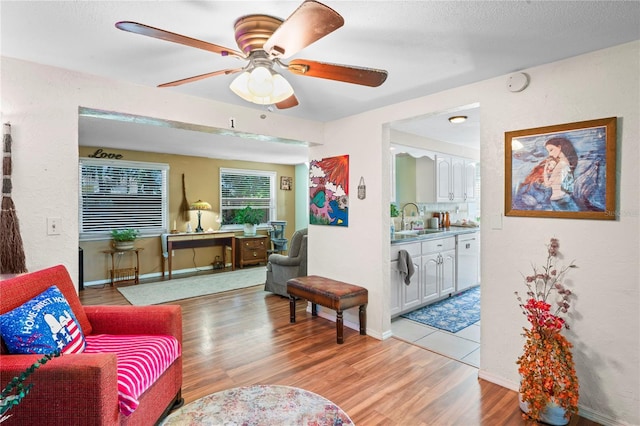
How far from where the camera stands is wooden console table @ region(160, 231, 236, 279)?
5955mm

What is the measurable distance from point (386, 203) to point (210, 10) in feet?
7.36

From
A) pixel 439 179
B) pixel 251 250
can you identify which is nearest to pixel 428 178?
pixel 439 179

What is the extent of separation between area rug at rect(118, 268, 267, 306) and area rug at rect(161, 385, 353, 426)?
3407 millimetres

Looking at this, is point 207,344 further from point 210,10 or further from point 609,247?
point 609,247

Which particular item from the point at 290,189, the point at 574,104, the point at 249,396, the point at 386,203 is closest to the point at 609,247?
the point at 574,104

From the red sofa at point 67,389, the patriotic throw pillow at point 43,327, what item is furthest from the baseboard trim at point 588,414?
Result: the patriotic throw pillow at point 43,327

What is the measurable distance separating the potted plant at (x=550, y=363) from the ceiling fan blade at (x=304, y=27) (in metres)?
1.98

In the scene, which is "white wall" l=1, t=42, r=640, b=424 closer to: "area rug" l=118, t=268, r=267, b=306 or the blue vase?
the blue vase

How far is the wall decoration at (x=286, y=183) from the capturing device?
26.3ft

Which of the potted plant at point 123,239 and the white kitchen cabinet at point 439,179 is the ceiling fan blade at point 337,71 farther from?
the potted plant at point 123,239

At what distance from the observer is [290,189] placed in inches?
323

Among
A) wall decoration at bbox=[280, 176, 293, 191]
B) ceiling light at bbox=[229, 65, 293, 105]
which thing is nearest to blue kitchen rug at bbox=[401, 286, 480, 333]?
ceiling light at bbox=[229, 65, 293, 105]

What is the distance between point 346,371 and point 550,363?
1376 mm

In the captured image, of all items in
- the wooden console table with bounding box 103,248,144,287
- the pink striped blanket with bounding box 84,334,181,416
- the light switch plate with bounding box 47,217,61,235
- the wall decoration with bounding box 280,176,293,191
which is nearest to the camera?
the pink striped blanket with bounding box 84,334,181,416
